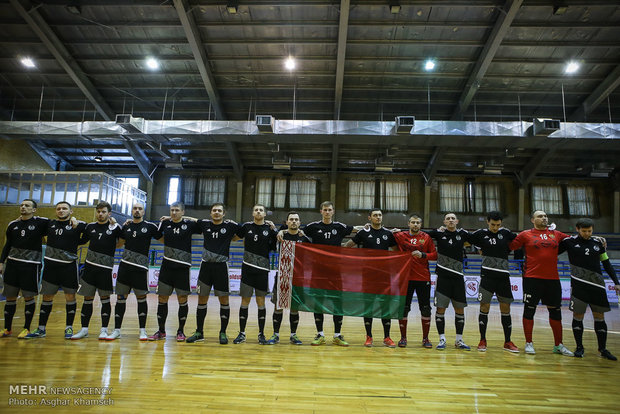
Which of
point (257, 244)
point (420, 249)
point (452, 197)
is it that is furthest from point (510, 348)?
point (452, 197)

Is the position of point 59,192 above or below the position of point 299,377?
above

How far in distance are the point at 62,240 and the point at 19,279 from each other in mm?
869

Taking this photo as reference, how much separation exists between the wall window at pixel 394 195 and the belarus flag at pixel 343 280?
52.8 ft

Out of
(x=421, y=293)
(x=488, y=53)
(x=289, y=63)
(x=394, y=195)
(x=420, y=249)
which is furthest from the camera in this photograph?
(x=394, y=195)

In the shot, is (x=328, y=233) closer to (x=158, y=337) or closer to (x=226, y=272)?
(x=226, y=272)

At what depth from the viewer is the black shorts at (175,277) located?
17.1ft

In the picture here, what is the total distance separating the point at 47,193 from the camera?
1891 centimetres

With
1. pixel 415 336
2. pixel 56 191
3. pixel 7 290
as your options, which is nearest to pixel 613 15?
pixel 415 336

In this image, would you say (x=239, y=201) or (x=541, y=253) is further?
(x=239, y=201)

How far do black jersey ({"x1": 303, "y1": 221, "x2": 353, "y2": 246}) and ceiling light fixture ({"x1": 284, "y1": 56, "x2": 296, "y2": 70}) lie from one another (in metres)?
9.90

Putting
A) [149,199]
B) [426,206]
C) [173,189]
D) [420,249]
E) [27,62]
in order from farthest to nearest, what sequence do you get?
1. [173,189]
2. [149,199]
3. [426,206]
4. [27,62]
5. [420,249]

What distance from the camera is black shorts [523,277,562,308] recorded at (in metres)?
5.22

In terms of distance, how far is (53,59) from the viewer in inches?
557

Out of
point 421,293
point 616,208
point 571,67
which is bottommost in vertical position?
point 421,293
